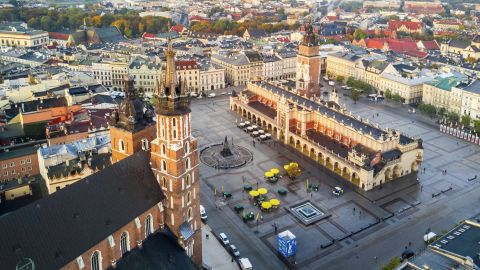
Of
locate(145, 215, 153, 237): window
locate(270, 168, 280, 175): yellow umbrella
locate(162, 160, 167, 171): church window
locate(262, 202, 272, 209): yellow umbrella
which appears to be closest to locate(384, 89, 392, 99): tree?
locate(270, 168, 280, 175): yellow umbrella

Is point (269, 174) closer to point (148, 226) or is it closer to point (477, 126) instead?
point (148, 226)

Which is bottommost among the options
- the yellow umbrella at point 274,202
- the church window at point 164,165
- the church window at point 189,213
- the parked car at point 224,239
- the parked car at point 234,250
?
the parked car at point 234,250

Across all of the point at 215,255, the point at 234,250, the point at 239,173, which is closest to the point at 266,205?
Answer: the point at 234,250

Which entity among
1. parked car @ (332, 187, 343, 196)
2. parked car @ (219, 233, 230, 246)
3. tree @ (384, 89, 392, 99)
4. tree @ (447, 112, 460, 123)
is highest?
tree @ (384, 89, 392, 99)

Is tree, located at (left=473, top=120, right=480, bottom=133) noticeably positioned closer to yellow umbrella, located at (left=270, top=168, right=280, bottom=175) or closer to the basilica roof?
Result: yellow umbrella, located at (left=270, top=168, right=280, bottom=175)

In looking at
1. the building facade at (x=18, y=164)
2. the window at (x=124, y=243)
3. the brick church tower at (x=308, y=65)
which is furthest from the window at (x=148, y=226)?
the brick church tower at (x=308, y=65)

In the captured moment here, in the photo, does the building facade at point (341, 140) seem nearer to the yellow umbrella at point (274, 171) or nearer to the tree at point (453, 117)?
the yellow umbrella at point (274, 171)
